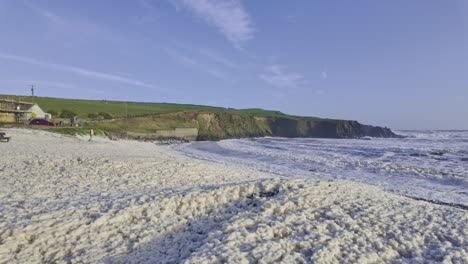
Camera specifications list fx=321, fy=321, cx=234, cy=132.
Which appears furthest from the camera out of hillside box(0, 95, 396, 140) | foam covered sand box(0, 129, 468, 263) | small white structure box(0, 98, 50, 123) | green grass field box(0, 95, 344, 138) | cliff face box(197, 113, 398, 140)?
cliff face box(197, 113, 398, 140)

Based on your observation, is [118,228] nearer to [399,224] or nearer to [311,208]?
[311,208]

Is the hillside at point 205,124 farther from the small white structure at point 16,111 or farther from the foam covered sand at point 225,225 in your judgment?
the foam covered sand at point 225,225

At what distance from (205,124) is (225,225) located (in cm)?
8434

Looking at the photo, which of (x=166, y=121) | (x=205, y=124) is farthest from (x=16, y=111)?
(x=205, y=124)

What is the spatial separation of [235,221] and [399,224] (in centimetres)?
450

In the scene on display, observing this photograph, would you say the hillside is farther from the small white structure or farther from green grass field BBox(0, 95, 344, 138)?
the small white structure

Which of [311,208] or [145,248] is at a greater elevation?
[311,208]

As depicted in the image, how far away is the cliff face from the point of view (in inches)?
3745

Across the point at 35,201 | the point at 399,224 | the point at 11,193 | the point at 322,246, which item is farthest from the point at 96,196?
the point at 399,224

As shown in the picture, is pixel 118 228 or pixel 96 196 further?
pixel 96 196

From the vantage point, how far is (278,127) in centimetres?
11275

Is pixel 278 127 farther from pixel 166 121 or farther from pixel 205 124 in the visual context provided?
pixel 166 121

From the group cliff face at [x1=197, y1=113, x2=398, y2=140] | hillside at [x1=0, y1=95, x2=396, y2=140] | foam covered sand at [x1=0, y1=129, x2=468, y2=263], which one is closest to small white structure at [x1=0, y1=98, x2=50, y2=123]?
hillside at [x1=0, y1=95, x2=396, y2=140]

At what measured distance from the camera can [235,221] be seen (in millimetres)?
8070
